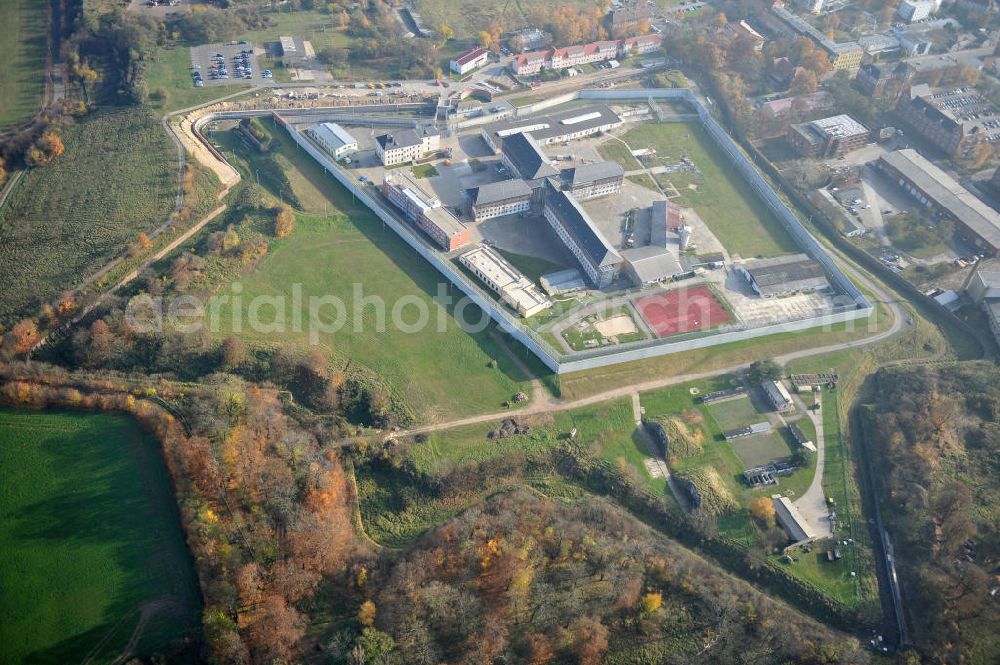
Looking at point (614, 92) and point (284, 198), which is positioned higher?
point (614, 92)

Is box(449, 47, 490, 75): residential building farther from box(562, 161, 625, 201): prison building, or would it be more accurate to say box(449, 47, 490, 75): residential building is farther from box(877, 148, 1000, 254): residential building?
box(877, 148, 1000, 254): residential building

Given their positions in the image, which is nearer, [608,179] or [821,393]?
[821,393]

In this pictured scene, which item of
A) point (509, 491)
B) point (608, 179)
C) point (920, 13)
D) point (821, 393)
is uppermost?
point (920, 13)

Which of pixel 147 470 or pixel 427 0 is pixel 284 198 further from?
pixel 427 0

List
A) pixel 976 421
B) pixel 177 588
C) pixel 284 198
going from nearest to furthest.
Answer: pixel 177 588 < pixel 976 421 < pixel 284 198

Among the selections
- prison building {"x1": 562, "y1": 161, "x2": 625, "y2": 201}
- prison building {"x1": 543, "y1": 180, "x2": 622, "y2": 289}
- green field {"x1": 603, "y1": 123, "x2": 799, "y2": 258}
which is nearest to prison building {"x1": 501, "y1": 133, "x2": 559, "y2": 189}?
prison building {"x1": 543, "y1": 180, "x2": 622, "y2": 289}

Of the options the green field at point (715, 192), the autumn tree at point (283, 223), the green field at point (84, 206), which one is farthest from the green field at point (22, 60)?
Answer: the green field at point (715, 192)

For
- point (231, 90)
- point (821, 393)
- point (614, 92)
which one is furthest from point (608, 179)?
point (231, 90)
